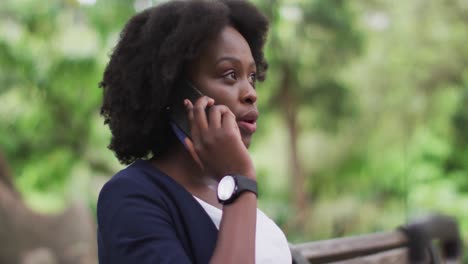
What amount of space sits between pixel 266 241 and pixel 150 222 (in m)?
0.25

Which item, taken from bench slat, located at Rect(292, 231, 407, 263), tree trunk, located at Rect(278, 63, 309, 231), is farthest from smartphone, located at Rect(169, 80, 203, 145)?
tree trunk, located at Rect(278, 63, 309, 231)

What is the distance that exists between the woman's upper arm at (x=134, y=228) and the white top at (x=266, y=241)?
10 cm

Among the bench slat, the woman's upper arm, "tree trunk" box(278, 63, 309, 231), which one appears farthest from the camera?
"tree trunk" box(278, 63, 309, 231)

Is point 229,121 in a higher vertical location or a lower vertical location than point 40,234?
higher

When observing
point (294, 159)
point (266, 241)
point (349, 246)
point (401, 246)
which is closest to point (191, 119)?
point (266, 241)

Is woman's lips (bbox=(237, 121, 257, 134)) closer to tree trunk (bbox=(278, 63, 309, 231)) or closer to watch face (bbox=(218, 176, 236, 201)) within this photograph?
watch face (bbox=(218, 176, 236, 201))

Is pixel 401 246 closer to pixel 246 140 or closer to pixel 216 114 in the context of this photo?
pixel 246 140

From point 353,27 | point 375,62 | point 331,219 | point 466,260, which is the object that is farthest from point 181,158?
point 375,62

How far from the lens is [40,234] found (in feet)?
23.6

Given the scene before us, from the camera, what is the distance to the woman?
1.10m

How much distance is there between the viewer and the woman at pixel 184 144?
110 cm

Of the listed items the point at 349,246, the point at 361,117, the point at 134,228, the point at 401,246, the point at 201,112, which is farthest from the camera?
the point at 361,117

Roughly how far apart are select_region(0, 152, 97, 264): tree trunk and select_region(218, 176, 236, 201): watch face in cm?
559

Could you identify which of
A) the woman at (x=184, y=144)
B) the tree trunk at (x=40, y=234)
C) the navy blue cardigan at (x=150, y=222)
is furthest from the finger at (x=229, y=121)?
the tree trunk at (x=40, y=234)
